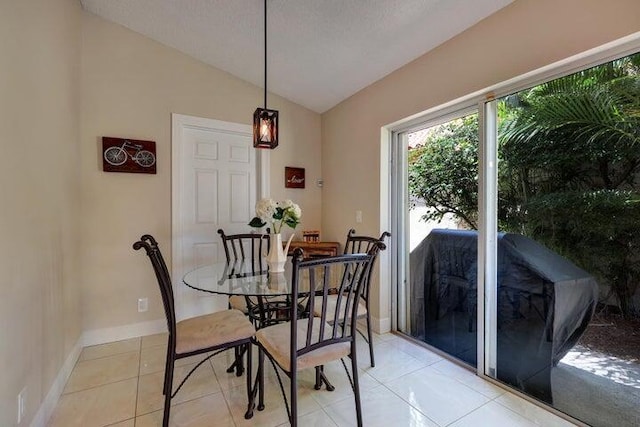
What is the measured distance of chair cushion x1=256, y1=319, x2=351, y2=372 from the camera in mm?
1498

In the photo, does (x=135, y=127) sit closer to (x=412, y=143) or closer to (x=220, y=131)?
(x=220, y=131)

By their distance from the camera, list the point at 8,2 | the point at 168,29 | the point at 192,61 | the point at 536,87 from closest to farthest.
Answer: the point at 8,2, the point at 536,87, the point at 168,29, the point at 192,61

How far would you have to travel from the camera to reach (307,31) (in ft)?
7.68

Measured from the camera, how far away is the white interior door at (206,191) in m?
2.99

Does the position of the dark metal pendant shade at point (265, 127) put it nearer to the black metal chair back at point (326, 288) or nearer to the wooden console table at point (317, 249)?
the black metal chair back at point (326, 288)

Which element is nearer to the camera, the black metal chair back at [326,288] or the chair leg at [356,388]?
the black metal chair back at [326,288]

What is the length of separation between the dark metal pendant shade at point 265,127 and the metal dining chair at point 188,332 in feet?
2.92

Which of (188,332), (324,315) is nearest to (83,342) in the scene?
(188,332)

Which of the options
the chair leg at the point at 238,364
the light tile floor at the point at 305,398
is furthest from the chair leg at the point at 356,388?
the chair leg at the point at 238,364

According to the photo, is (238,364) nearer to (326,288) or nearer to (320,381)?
(320,381)

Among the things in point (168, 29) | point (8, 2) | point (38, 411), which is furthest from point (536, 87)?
point (38, 411)

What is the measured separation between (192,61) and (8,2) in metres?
1.83

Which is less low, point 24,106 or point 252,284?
point 24,106

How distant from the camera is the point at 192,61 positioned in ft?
9.96
